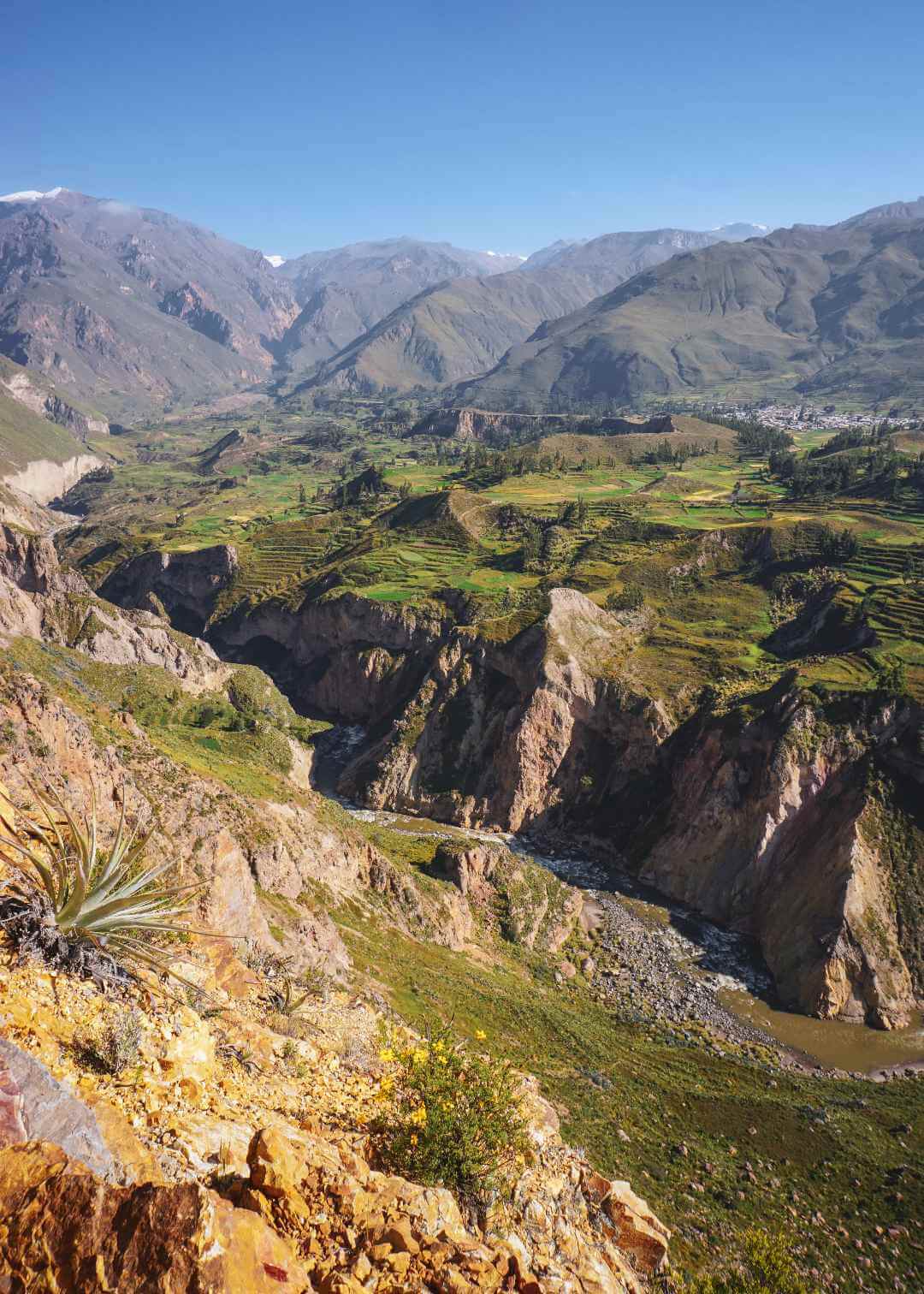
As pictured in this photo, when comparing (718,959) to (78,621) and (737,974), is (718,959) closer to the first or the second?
(737,974)

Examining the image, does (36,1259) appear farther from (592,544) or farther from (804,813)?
(592,544)

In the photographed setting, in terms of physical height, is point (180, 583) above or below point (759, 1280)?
above

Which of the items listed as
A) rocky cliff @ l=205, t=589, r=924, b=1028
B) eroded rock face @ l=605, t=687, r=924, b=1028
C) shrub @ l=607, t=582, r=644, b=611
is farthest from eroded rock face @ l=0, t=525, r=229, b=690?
eroded rock face @ l=605, t=687, r=924, b=1028

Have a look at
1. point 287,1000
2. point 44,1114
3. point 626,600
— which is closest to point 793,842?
point 626,600

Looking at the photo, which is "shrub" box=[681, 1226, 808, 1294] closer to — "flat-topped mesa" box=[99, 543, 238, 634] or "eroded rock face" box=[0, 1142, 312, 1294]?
"eroded rock face" box=[0, 1142, 312, 1294]

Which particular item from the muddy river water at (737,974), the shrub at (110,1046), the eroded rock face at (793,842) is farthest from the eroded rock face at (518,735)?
the shrub at (110,1046)

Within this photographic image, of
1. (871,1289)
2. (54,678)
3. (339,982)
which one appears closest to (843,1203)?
(871,1289)
